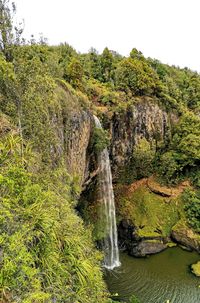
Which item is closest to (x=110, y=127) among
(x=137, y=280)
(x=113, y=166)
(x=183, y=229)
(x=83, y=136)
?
(x=113, y=166)

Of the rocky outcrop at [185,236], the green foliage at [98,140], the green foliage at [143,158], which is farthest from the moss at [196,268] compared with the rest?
the green foliage at [98,140]

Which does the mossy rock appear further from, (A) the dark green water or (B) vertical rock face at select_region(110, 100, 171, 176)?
(B) vertical rock face at select_region(110, 100, 171, 176)

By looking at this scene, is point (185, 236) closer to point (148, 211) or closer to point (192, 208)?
point (192, 208)

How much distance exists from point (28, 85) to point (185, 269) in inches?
530

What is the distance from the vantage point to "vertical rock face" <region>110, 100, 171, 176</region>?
19.8 m

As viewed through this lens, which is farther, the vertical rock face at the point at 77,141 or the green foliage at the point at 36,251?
the vertical rock face at the point at 77,141

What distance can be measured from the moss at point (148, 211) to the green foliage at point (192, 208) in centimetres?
66

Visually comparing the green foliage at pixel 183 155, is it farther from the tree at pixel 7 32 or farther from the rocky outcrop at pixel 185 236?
the tree at pixel 7 32

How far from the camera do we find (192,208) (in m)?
19.4

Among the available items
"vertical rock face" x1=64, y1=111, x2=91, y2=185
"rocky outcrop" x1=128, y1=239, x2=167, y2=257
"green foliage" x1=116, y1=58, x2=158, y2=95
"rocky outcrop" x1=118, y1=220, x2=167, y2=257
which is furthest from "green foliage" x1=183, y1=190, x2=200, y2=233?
"vertical rock face" x1=64, y1=111, x2=91, y2=185

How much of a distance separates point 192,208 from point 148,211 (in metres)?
2.91

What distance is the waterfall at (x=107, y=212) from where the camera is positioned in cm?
1680

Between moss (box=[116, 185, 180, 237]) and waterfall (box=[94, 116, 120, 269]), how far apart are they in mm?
2042

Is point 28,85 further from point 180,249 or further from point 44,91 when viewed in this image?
point 180,249
